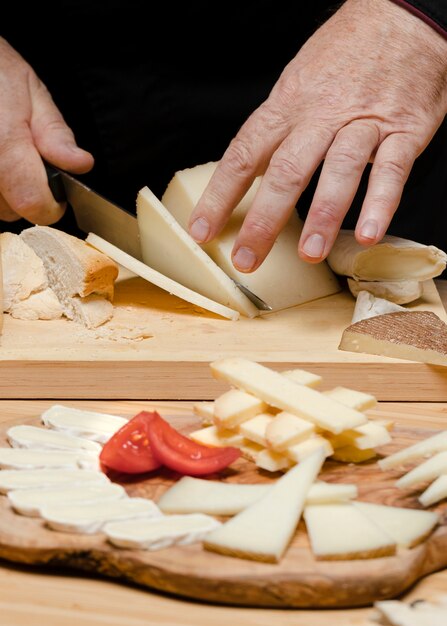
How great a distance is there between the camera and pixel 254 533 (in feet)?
4.23

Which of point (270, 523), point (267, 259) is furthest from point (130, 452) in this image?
point (267, 259)

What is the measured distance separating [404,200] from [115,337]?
123cm

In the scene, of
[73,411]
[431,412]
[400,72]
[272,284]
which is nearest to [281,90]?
[400,72]

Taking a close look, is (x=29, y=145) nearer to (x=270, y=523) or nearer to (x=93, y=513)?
(x=93, y=513)

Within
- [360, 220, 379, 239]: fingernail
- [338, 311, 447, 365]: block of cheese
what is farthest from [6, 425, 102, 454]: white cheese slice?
[360, 220, 379, 239]: fingernail

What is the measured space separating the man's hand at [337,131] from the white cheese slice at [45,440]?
2.40ft

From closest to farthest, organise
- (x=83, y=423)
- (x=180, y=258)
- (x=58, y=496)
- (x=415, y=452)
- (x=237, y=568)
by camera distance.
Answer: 1. (x=237, y=568)
2. (x=58, y=496)
3. (x=415, y=452)
4. (x=83, y=423)
5. (x=180, y=258)

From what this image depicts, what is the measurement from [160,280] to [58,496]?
0.97 meters

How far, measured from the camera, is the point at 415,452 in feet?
4.89

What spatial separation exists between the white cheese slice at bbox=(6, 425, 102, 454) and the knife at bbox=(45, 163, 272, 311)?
0.93 metres

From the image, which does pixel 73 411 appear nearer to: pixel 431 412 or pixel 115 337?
pixel 115 337

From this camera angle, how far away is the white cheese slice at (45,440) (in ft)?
5.13

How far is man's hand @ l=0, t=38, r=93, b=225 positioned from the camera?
2.51m

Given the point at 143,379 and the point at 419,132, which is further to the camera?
the point at 419,132
